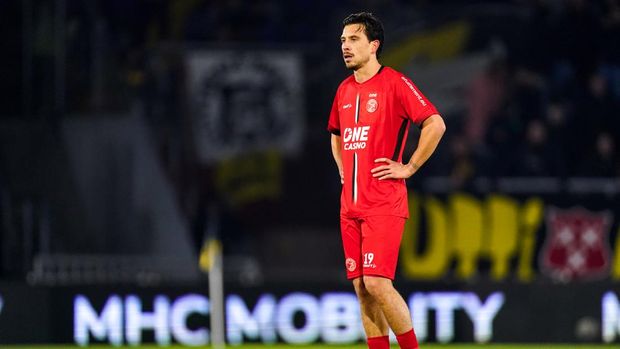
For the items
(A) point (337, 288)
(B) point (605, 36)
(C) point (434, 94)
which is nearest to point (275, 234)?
(C) point (434, 94)

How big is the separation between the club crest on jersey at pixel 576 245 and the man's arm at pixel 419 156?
7673 millimetres

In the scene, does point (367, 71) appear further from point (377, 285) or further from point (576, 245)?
point (576, 245)

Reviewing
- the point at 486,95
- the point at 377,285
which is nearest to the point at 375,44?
the point at 377,285

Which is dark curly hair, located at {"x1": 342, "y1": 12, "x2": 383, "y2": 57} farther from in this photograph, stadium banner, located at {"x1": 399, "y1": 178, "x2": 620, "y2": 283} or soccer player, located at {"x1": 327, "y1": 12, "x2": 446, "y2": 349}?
stadium banner, located at {"x1": 399, "y1": 178, "x2": 620, "y2": 283}

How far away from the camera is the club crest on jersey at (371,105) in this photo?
5.64m

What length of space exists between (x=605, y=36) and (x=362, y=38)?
30.2 feet

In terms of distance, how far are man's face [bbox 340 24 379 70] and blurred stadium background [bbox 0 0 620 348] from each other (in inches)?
271

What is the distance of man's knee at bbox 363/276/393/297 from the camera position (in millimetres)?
5492

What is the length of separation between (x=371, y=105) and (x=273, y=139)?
798cm

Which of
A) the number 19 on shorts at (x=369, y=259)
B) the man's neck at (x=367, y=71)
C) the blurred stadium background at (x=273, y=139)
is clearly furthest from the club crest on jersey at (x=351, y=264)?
the blurred stadium background at (x=273, y=139)

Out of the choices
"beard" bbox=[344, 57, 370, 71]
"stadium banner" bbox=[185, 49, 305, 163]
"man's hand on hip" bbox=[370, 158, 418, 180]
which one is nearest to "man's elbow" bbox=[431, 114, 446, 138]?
"man's hand on hip" bbox=[370, 158, 418, 180]

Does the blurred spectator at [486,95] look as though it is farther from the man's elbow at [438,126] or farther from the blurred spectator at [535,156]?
the man's elbow at [438,126]

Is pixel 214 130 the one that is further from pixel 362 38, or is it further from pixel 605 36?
pixel 362 38

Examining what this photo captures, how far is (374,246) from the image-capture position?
18.2 feet
